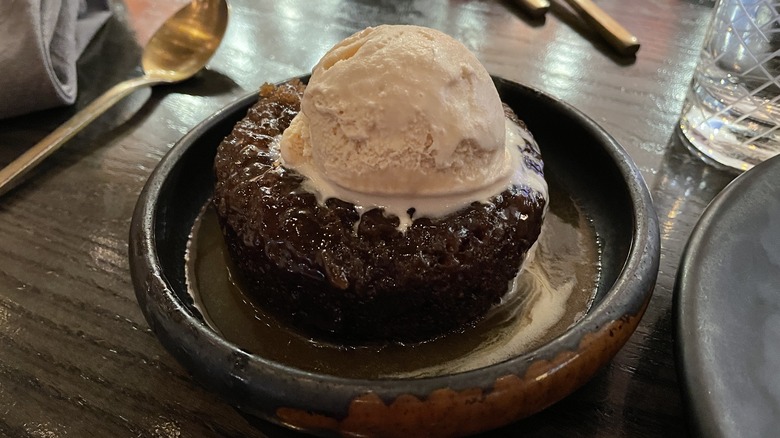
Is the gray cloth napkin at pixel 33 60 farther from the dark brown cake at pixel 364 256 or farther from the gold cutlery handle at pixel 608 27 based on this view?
the gold cutlery handle at pixel 608 27

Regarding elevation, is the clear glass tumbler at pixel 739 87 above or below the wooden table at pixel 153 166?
above

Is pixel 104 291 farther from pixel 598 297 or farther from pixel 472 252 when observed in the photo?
pixel 598 297

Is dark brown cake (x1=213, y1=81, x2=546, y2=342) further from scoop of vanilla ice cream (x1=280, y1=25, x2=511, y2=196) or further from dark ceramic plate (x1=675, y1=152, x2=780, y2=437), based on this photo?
dark ceramic plate (x1=675, y1=152, x2=780, y2=437)

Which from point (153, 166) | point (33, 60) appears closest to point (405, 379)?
point (153, 166)

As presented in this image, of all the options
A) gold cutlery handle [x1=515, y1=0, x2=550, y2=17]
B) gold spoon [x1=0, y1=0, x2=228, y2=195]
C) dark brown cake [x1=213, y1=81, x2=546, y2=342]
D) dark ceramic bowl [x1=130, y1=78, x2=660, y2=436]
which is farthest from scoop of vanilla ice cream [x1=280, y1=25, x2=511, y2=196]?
gold cutlery handle [x1=515, y1=0, x2=550, y2=17]

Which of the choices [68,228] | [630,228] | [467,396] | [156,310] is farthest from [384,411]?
[68,228]

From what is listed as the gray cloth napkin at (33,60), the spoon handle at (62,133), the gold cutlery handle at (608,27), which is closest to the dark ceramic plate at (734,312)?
the gold cutlery handle at (608,27)

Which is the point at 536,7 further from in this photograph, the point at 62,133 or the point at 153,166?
the point at 62,133
